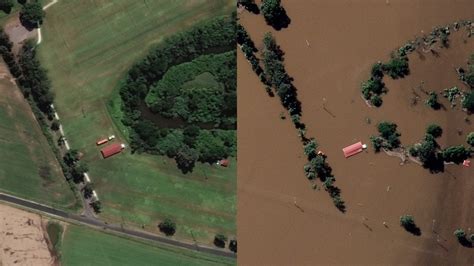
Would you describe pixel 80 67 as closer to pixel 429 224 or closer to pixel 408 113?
pixel 408 113

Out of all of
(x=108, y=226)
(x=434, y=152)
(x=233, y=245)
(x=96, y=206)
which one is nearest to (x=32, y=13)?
(x=96, y=206)

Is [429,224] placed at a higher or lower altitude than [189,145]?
lower

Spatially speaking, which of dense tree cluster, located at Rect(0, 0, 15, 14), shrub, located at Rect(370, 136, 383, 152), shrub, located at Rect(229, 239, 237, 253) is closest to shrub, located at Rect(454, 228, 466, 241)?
shrub, located at Rect(370, 136, 383, 152)

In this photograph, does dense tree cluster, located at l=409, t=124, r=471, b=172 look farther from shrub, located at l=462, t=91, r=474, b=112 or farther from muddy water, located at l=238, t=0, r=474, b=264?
shrub, located at l=462, t=91, r=474, b=112

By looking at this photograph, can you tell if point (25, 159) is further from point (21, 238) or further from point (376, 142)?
point (376, 142)

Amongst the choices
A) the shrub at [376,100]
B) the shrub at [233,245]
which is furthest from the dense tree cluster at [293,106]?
the shrub at [233,245]

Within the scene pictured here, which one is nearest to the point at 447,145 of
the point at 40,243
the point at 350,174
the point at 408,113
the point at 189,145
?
the point at 408,113
